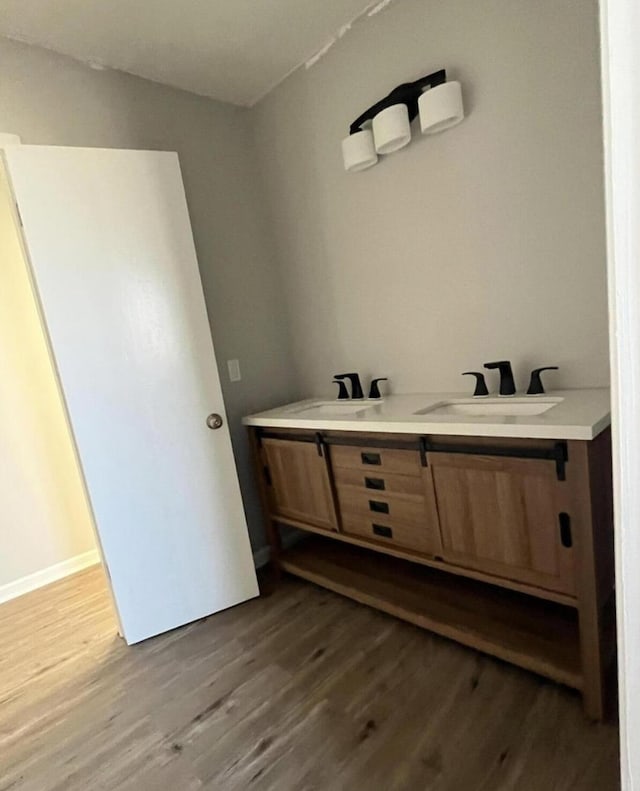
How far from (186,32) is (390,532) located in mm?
2186

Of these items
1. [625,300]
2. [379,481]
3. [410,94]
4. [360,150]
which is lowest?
[379,481]

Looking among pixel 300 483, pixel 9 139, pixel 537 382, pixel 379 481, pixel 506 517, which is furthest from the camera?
pixel 300 483

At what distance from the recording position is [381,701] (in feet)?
5.48

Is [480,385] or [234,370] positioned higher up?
[234,370]

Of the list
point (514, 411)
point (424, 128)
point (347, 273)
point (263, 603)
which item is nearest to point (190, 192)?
point (347, 273)

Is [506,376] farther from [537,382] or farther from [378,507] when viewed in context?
[378,507]

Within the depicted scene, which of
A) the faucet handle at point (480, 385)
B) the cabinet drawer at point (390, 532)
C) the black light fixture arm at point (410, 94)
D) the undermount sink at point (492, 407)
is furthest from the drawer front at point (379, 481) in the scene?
the black light fixture arm at point (410, 94)

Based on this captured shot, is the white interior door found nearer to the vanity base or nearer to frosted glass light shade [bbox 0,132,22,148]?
frosted glass light shade [bbox 0,132,22,148]

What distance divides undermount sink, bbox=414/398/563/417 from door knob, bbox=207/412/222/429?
0.95 meters

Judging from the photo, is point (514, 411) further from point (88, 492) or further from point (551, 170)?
point (88, 492)

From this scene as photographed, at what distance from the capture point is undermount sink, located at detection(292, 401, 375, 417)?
2260mm

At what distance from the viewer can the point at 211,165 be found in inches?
103

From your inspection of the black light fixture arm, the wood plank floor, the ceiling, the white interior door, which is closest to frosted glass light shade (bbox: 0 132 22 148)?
the white interior door

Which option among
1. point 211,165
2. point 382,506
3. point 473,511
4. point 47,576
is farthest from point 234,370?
point 47,576
